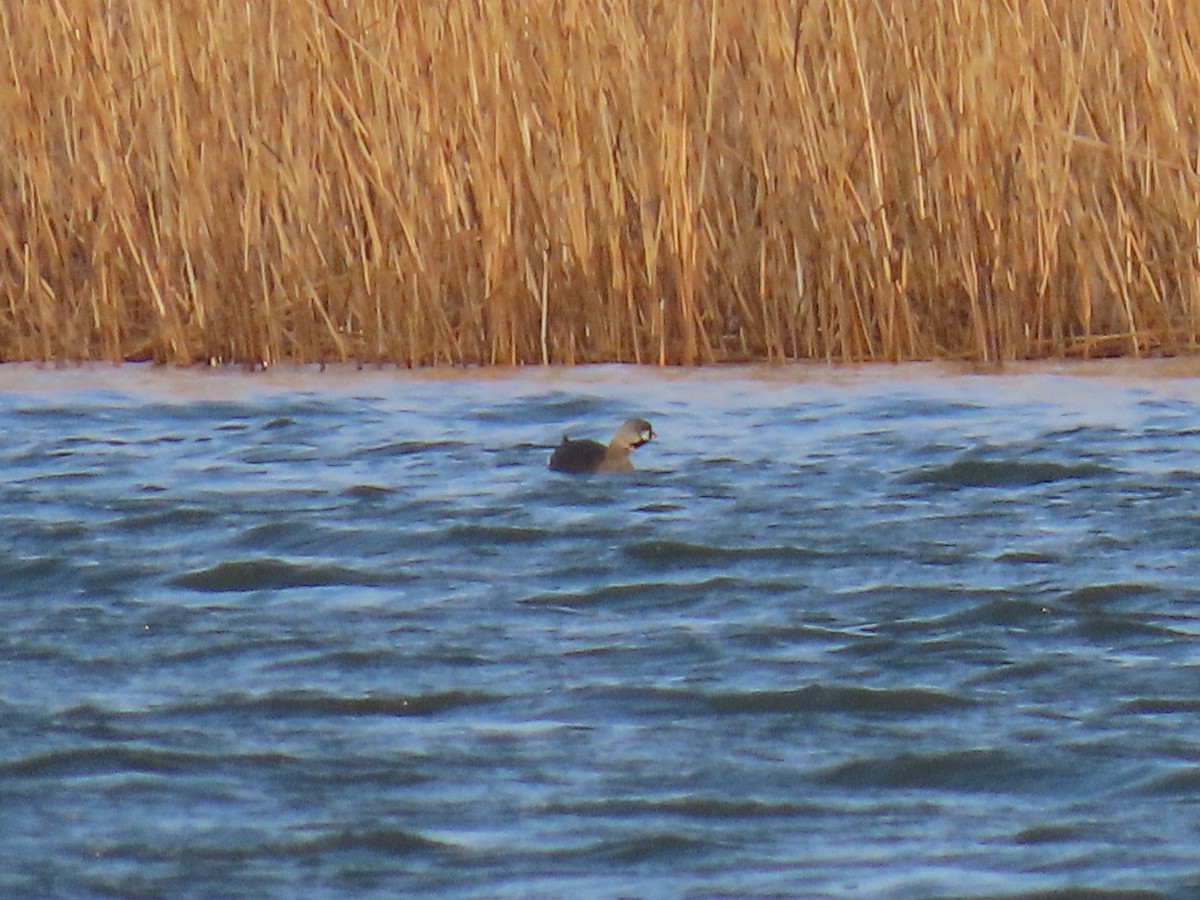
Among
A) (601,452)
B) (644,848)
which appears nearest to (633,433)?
(601,452)

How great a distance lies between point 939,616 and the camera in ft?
13.7

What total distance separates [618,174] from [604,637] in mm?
2449

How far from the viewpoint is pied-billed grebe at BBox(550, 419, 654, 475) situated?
530cm

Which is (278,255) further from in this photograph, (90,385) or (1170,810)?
(1170,810)

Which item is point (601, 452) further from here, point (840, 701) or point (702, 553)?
point (840, 701)

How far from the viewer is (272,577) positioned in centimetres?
459

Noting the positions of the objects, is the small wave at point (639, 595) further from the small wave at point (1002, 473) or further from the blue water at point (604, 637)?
the small wave at point (1002, 473)

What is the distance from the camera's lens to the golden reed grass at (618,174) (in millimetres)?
6141

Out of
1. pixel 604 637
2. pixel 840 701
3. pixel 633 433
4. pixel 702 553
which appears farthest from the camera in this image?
pixel 633 433

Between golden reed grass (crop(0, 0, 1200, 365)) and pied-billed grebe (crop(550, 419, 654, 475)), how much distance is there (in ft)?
3.09

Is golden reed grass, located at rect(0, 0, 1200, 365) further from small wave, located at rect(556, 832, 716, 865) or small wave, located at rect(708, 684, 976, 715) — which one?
small wave, located at rect(556, 832, 716, 865)

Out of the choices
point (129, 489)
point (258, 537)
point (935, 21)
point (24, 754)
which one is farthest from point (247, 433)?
point (24, 754)

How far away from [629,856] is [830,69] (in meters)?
3.48

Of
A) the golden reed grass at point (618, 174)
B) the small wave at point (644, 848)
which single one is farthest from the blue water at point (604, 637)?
the golden reed grass at point (618, 174)
